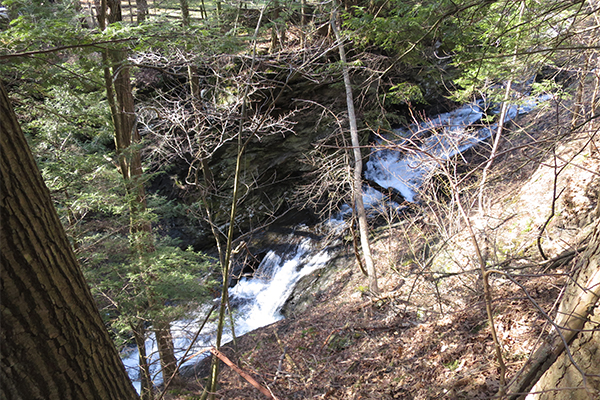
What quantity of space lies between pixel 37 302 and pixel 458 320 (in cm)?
444

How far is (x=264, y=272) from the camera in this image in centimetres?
1101

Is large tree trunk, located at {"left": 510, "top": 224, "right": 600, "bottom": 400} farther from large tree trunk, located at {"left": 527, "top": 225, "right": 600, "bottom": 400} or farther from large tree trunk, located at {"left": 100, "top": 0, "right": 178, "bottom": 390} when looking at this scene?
large tree trunk, located at {"left": 100, "top": 0, "right": 178, "bottom": 390}

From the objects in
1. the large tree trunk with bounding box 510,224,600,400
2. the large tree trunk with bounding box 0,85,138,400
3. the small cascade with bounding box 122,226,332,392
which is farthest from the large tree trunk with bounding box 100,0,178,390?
the large tree trunk with bounding box 510,224,600,400

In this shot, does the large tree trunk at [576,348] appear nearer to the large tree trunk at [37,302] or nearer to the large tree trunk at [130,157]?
the large tree trunk at [37,302]

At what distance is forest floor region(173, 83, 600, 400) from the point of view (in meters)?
3.14

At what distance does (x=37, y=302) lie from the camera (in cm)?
108

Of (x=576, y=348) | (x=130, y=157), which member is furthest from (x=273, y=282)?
(x=576, y=348)

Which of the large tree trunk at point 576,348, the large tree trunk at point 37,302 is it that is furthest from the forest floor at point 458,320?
the large tree trunk at point 37,302

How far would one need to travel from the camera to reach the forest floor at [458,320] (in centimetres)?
314

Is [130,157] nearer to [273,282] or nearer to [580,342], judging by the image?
[273,282]

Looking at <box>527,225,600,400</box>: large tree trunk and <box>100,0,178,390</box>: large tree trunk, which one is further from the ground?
<box>100,0,178,390</box>: large tree trunk

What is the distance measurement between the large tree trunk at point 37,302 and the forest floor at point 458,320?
1.07m

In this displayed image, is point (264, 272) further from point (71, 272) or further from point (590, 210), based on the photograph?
point (71, 272)

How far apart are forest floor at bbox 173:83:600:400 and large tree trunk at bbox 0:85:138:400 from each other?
1.07 meters
